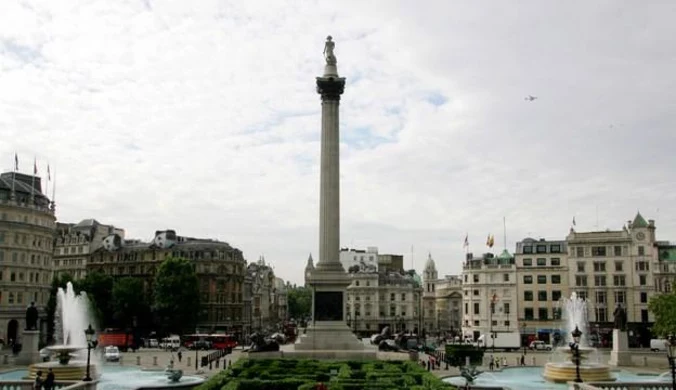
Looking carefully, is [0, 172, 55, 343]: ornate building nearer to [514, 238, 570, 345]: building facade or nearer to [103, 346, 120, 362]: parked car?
[103, 346, 120, 362]: parked car

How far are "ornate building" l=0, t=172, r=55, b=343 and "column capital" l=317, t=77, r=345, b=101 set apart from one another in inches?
1802

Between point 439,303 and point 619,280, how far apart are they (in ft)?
292

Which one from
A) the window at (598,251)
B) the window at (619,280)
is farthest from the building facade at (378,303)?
the window at (619,280)

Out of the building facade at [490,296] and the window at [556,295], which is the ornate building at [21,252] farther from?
the window at [556,295]

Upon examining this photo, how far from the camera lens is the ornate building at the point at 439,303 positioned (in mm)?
180250

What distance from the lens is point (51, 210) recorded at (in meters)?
99.1

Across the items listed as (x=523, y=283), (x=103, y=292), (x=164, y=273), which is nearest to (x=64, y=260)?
(x=103, y=292)

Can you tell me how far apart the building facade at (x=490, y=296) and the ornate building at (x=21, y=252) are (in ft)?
217

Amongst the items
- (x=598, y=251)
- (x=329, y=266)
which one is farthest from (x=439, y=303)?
(x=329, y=266)

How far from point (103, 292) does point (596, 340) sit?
241 ft

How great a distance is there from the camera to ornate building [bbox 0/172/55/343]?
Answer: 88.5 metres

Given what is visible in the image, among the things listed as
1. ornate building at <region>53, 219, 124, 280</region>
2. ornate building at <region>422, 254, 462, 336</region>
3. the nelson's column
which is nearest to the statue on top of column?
the nelson's column

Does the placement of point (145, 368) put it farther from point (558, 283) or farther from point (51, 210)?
point (558, 283)

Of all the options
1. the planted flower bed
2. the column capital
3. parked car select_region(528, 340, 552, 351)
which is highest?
the column capital
